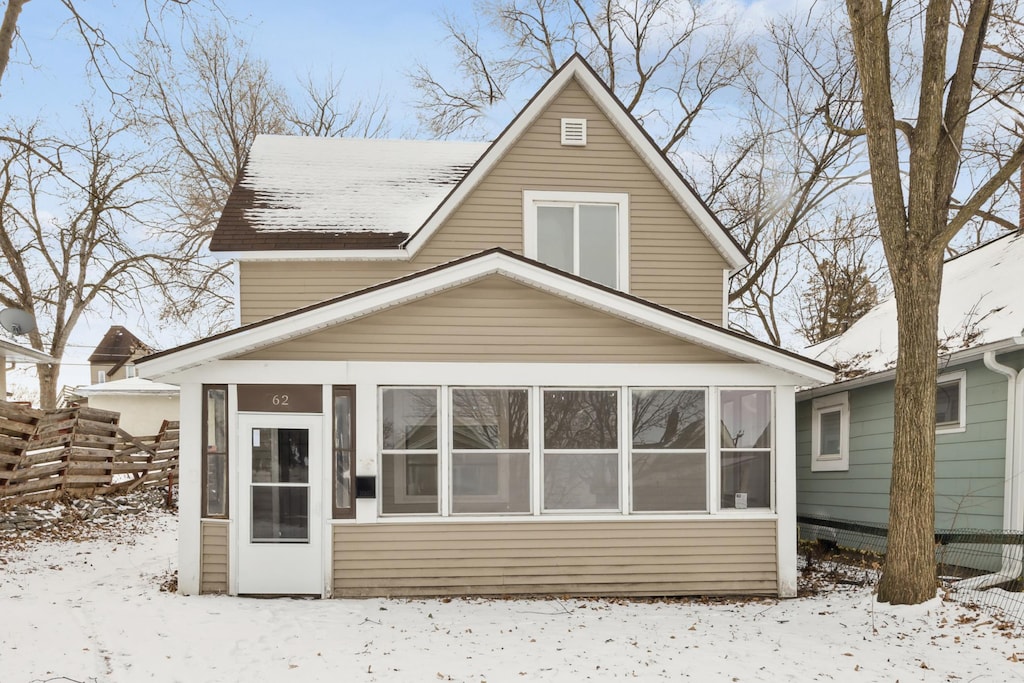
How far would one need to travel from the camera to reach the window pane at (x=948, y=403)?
1030cm

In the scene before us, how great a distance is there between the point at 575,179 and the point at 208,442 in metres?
6.50

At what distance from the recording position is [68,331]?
87.0 ft

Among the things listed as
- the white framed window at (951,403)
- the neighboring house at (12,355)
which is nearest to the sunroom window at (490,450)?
the white framed window at (951,403)

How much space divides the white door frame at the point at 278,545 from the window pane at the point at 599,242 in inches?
194

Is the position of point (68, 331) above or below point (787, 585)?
above

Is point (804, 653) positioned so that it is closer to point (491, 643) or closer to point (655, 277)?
point (491, 643)

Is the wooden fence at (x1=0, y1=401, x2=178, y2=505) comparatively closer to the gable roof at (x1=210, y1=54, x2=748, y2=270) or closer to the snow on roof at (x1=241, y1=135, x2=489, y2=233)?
the gable roof at (x1=210, y1=54, x2=748, y2=270)

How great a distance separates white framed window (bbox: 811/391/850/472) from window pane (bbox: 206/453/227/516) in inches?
368

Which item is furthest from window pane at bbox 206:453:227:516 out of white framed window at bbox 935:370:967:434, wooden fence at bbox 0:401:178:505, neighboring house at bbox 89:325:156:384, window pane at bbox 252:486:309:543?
neighboring house at bbox 89:325:156:384

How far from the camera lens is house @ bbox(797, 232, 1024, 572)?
30.4ft

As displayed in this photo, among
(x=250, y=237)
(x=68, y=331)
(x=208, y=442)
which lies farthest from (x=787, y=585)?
(x=68, y=331)

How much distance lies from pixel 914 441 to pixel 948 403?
2.51 meters

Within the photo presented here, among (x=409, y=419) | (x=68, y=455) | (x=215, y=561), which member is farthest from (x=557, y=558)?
(x=68, y=455)

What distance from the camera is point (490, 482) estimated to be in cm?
959
